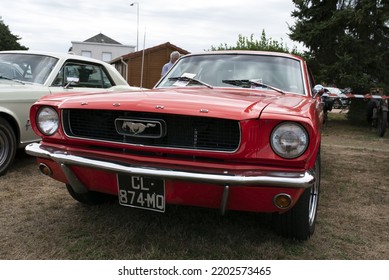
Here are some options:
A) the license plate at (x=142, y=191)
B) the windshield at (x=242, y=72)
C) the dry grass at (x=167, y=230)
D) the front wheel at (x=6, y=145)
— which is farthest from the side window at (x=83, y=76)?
the license plate at (x=142, y=191)

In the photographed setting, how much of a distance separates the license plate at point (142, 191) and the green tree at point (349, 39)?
34.6ft

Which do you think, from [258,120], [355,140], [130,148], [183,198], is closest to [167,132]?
[130,148]

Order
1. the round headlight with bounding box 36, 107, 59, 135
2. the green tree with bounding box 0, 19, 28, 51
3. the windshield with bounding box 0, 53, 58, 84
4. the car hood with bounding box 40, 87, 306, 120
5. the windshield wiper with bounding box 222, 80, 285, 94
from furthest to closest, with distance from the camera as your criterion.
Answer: the green tree with bounding box 0, 19, 28, 51 → the windshield with bounding box 0, 53, 58, 84 → the windshield wiper with bounding box 222, 80, 285, 94 → the round headlight with bounding box 36, 107, 59, 135 → the car hood with bounding box 40, 87, 306, 120

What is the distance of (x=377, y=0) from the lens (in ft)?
36.8

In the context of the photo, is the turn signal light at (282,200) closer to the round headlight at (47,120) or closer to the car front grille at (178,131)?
the car front grille at (178,131)

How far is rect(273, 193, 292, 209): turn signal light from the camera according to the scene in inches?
85.7

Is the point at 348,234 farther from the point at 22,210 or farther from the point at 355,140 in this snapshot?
the point at 355,140

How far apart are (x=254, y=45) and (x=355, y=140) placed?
1123 cm

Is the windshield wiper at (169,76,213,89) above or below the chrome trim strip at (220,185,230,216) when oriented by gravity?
above

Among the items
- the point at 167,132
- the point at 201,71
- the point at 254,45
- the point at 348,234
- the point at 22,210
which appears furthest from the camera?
the point at 254,45

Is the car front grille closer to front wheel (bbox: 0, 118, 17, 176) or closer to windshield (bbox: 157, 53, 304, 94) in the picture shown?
windshield (bbox: 157, 53, 304, 94)

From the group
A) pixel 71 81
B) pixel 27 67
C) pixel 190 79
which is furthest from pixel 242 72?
pixel 27 67

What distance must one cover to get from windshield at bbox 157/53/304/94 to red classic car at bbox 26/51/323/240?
31.7 inches

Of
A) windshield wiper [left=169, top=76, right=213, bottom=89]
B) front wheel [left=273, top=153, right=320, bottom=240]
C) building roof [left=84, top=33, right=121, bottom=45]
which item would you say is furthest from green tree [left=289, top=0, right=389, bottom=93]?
building roof [left=84, top=33, right=121, bottom=45]
